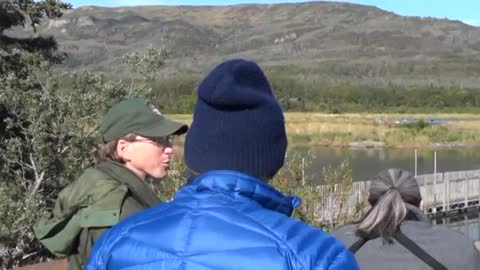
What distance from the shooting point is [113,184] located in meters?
2.98

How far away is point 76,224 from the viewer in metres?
2.94

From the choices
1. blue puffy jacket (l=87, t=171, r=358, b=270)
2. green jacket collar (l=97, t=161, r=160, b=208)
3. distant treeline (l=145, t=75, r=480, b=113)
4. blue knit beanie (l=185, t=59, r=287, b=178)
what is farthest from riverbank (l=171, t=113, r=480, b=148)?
blue puffy jacket (l=87, t=171, r=358, b=270)

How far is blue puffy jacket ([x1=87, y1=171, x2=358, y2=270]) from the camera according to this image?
1.52 metres

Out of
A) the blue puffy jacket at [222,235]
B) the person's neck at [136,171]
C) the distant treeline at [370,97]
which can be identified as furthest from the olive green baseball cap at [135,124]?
the distant treeline at [370,97]

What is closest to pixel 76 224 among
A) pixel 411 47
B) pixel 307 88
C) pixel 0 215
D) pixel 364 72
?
pixel 0 215

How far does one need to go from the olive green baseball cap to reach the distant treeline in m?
99.1

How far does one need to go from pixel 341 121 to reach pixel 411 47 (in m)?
123

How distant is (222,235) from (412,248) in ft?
6.76

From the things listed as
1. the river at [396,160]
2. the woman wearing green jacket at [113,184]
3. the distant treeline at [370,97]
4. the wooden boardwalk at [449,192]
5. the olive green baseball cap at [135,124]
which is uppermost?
the olive green baseball cap at [135,124]

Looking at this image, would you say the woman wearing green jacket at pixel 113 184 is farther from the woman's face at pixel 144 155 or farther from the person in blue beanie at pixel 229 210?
the person in blue beanie at pixel 229 210

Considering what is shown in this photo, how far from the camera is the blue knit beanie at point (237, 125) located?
1733 mm

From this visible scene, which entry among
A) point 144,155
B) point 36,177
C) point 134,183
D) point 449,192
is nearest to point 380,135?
point 449,192

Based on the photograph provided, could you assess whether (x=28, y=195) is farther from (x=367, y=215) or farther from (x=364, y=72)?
(x=364, y=72)

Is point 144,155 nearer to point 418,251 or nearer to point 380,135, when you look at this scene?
point 418,251
